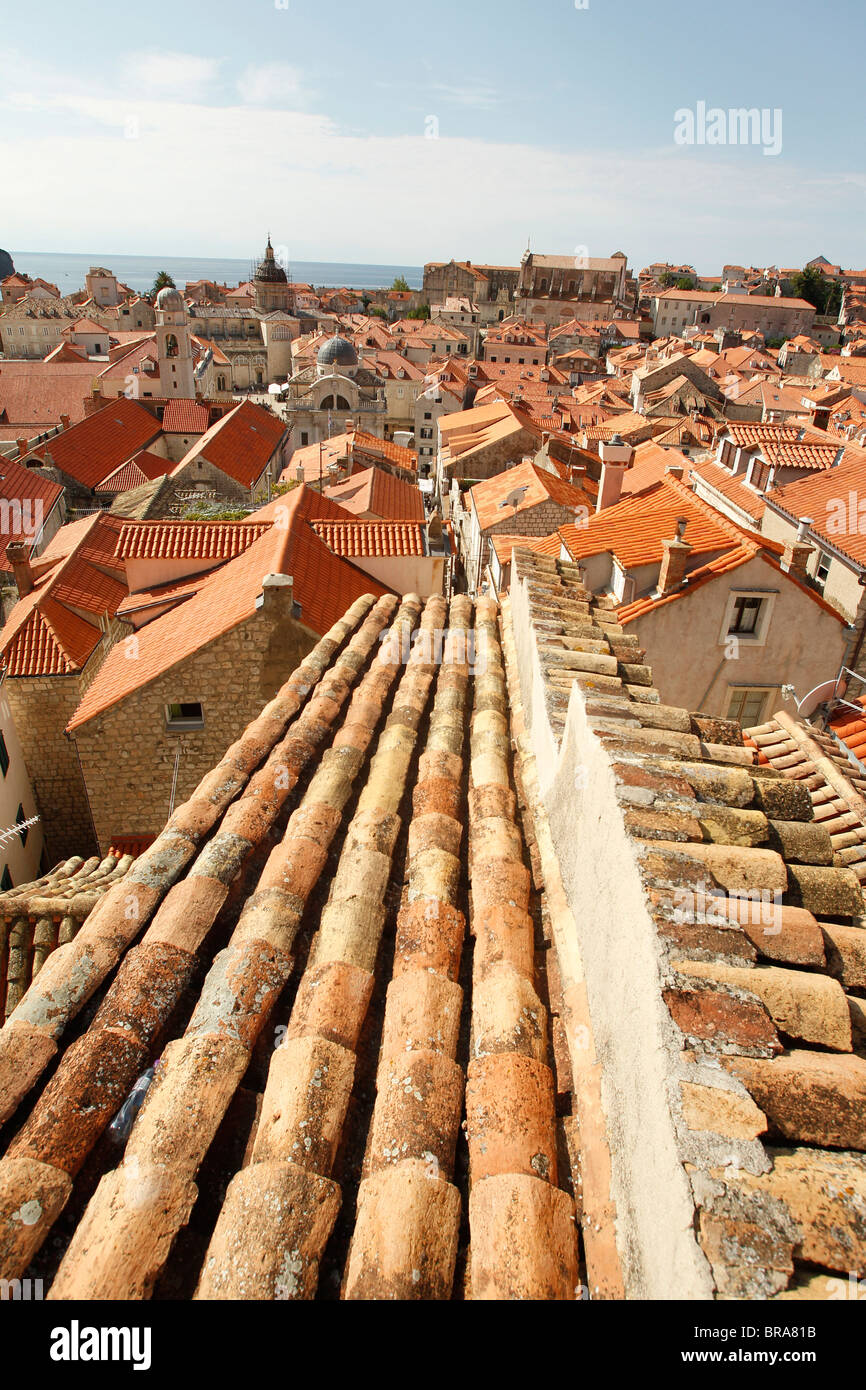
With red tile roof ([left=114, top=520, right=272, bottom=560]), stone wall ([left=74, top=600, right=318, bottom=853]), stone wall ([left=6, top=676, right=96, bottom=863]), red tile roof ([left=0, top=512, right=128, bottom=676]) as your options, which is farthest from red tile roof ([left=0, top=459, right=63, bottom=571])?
stone wall ([left=74, top=600, right=318, bottom=853])

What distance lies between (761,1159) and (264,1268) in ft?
4.46

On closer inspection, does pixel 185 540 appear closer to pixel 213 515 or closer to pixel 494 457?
pixel 213 515

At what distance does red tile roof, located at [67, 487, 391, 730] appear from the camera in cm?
1092

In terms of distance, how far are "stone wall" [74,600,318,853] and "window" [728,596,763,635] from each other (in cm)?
641

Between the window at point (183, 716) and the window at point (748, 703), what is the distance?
8138mm

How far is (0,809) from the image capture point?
13211mm

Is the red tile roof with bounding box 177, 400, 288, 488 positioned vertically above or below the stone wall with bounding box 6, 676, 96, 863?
above

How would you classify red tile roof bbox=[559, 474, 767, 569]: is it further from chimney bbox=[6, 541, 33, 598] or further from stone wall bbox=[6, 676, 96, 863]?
chimney bbox=[6, 541, 33, 598]

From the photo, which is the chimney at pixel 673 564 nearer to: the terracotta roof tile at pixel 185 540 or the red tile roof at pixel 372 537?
the red tile roof at pixel 372 537

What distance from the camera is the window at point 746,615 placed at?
11.9 m
